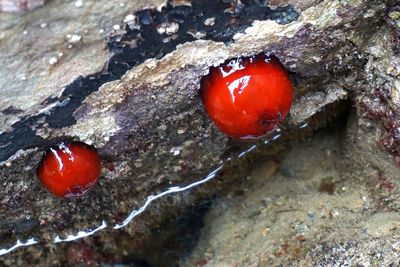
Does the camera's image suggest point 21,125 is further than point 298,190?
No

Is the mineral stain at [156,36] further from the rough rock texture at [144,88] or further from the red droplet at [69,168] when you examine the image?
the red droplet at [69,168]

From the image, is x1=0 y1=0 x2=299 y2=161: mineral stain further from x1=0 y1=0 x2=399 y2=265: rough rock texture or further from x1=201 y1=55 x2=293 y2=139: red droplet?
x1=201 y1=55 x2=293 y2=139: red droplet

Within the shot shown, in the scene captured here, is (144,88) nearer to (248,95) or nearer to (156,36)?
(156,36)

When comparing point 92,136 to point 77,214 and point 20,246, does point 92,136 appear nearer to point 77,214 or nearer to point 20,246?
point 77,214

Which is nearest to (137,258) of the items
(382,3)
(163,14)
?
(163,14)

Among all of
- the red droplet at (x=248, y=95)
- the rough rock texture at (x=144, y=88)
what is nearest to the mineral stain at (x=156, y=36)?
the rough rock texture at (x=144, y=88)

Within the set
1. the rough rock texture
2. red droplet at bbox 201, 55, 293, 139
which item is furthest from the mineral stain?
Answer: red droplet at bbox 201, 55, 293, 139
